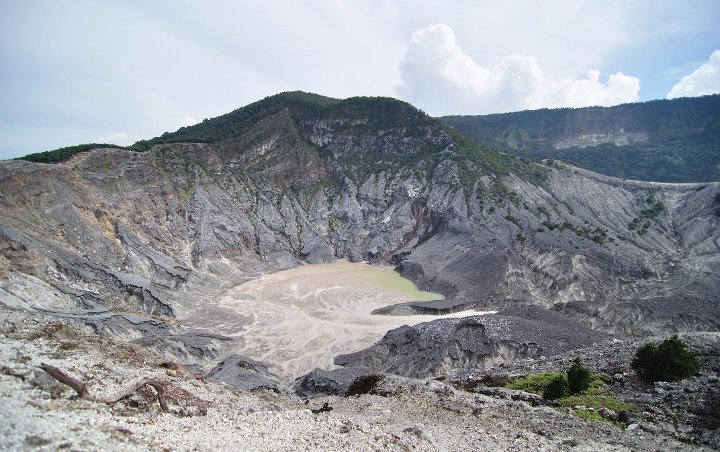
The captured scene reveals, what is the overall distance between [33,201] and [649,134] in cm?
15608

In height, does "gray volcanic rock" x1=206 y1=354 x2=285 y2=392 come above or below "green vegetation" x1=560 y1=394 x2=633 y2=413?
below

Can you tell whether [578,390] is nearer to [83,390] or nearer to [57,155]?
[83,390]

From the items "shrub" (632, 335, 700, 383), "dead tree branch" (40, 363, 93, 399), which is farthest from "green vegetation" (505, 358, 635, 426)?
"dead tree branch" (40, 363, 93, 399)

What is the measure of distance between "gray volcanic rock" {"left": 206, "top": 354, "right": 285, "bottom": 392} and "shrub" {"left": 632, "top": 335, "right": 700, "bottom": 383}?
65.4 feet

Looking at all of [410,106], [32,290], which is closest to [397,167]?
[410,106]

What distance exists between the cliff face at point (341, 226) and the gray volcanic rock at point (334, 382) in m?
11.2

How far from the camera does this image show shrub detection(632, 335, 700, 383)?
1825cm

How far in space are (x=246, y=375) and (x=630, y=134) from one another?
494ft

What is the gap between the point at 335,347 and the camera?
127ft

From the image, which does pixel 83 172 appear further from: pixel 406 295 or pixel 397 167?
pixel 397 167

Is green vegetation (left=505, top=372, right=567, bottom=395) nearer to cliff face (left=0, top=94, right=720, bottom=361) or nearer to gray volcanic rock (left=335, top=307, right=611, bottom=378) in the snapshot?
gray volcanic rock (left=335, top=307, right=611, bottom=378)

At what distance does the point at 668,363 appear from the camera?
18359mm

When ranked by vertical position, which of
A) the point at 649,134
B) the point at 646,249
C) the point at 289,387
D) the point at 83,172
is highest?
the point at 649,134

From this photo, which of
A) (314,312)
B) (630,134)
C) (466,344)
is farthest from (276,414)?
(630,134)
